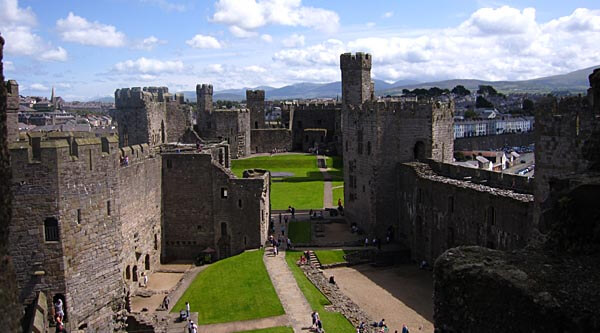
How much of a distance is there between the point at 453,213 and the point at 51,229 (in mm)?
20698

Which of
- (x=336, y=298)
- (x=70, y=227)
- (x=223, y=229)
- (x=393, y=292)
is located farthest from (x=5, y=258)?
(x=223, y=229)

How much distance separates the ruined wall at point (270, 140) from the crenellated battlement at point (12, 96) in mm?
63349

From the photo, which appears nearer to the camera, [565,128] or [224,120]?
[565,128]

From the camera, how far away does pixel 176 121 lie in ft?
176

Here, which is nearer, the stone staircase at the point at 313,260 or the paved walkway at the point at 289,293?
the paved walkway at the point at 289,293

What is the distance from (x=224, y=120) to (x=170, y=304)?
46010 mm

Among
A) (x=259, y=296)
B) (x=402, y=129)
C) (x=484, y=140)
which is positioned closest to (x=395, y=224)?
(x=402, y=129)

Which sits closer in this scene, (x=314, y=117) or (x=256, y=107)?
(x=256, y=107)

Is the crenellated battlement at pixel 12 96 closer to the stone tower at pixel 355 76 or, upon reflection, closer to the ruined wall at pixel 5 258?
the ruined wall at pixel 5 258

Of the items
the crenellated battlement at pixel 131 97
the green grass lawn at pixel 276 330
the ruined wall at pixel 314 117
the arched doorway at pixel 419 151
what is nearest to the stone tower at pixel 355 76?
the arched doorway at pixel 419 151

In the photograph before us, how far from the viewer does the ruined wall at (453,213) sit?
2673 cm

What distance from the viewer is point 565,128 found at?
21.4 meters

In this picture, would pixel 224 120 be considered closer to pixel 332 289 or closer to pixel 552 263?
pixel 332 289

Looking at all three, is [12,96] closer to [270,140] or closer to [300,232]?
[300,232]
